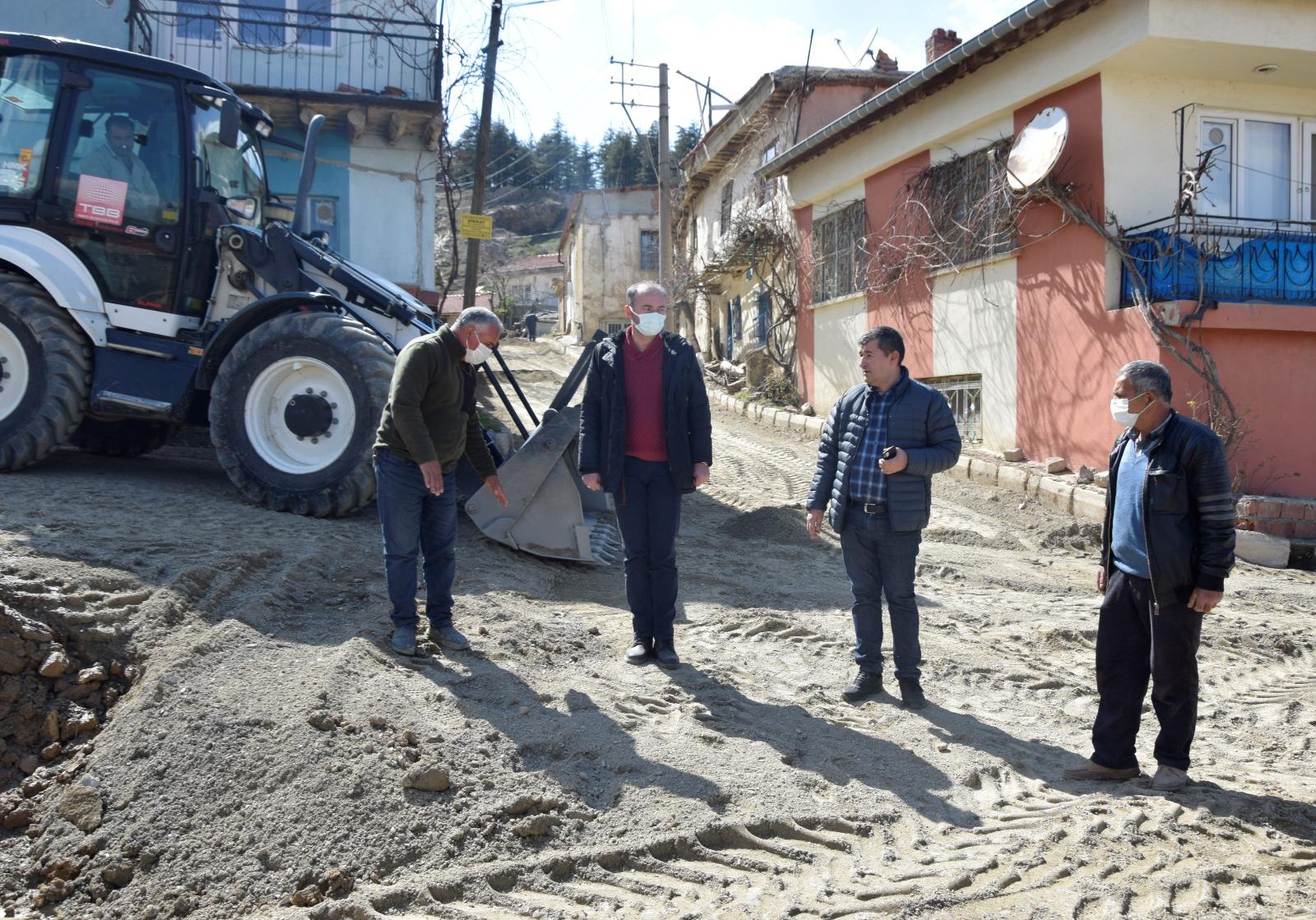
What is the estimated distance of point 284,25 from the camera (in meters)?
12.5

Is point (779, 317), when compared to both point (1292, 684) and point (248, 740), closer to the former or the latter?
point (1292, 684)

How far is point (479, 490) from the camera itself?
6.89 meters

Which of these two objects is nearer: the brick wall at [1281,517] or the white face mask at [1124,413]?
the white face mask at [1124,413]

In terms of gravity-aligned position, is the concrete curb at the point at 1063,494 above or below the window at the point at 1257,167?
below

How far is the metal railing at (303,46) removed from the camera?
41.5 feet

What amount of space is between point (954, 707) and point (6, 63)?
Result: 288 inches

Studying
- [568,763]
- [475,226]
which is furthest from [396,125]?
[568,763]

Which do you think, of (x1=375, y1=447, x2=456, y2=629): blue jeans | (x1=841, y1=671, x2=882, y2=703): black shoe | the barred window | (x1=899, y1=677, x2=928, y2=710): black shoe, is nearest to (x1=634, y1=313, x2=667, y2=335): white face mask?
(x1=375, y1=447, x2=456, y2=629): blue jeans

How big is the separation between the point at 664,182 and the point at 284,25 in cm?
1060

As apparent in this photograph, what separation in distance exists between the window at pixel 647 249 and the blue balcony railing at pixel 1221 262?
27.2m

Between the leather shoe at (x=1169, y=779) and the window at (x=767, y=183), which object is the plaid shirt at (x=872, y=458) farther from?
the window at (x=767, y=183)

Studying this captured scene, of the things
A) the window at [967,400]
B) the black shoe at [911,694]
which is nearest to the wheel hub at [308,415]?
the black shoe at [911,694]

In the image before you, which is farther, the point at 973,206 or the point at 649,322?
the point at 973,206

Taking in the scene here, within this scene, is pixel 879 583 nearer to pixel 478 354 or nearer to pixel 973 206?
pixel 478 354
